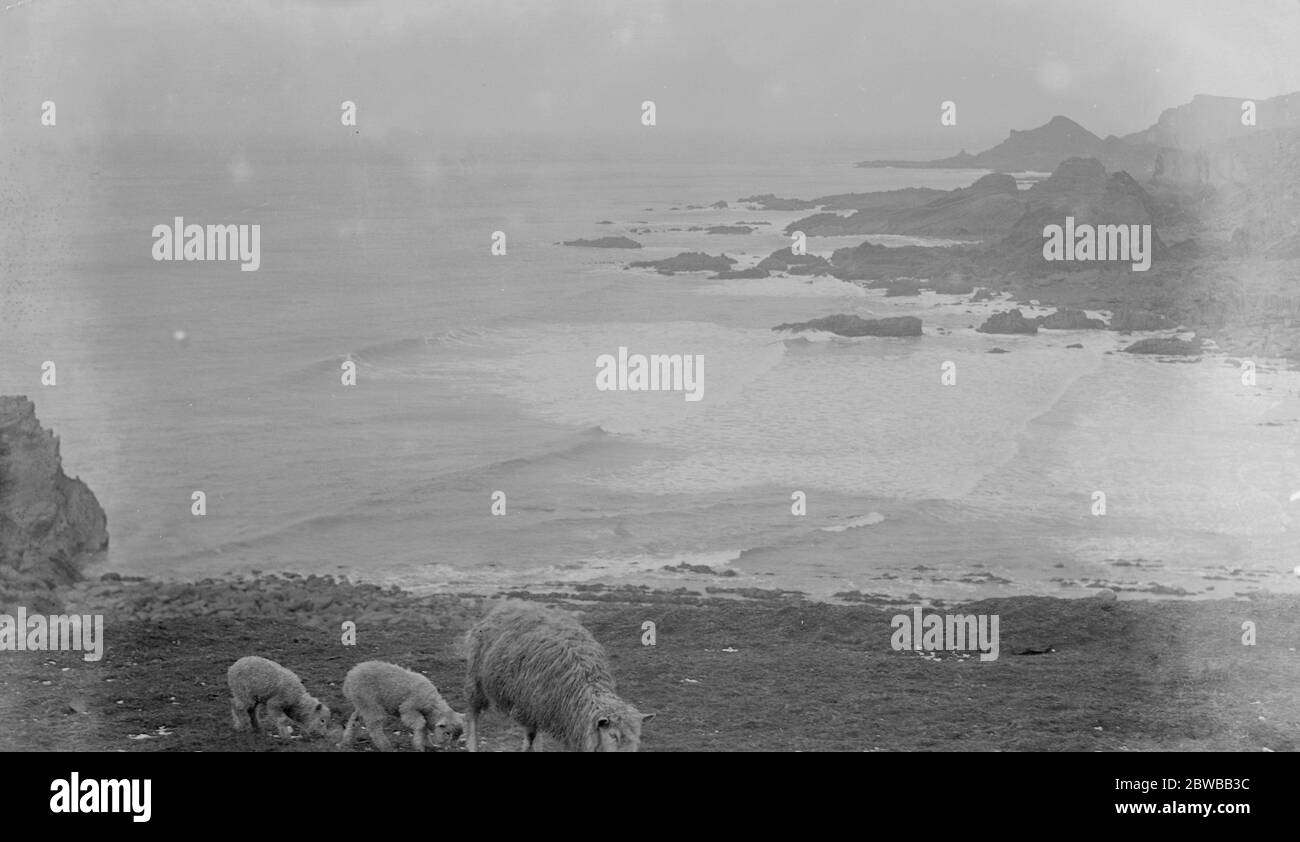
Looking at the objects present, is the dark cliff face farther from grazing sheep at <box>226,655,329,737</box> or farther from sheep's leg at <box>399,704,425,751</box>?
sheep's leg at <box>399,704,425,751</box>

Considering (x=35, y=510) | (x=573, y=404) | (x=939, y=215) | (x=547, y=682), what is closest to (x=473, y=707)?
(x=547, y=682)

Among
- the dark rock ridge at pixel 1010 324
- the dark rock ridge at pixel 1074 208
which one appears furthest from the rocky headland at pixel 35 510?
the dark rock ridge at pixel 1074 208

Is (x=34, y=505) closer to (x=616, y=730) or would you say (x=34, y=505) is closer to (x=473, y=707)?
(x=473, y=707)

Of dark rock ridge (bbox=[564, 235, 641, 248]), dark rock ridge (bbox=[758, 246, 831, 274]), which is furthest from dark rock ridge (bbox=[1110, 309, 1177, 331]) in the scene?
dark rock ridge (bbox=[564, 235, 641, 248])

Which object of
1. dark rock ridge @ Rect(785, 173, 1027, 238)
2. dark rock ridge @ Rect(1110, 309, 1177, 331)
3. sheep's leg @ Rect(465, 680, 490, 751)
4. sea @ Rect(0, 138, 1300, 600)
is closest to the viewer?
sheep's leg @ Rect(465, 680, 490, 751)

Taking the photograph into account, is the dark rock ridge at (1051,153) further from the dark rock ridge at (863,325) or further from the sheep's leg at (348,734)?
the sheep's leg at (348,734)
